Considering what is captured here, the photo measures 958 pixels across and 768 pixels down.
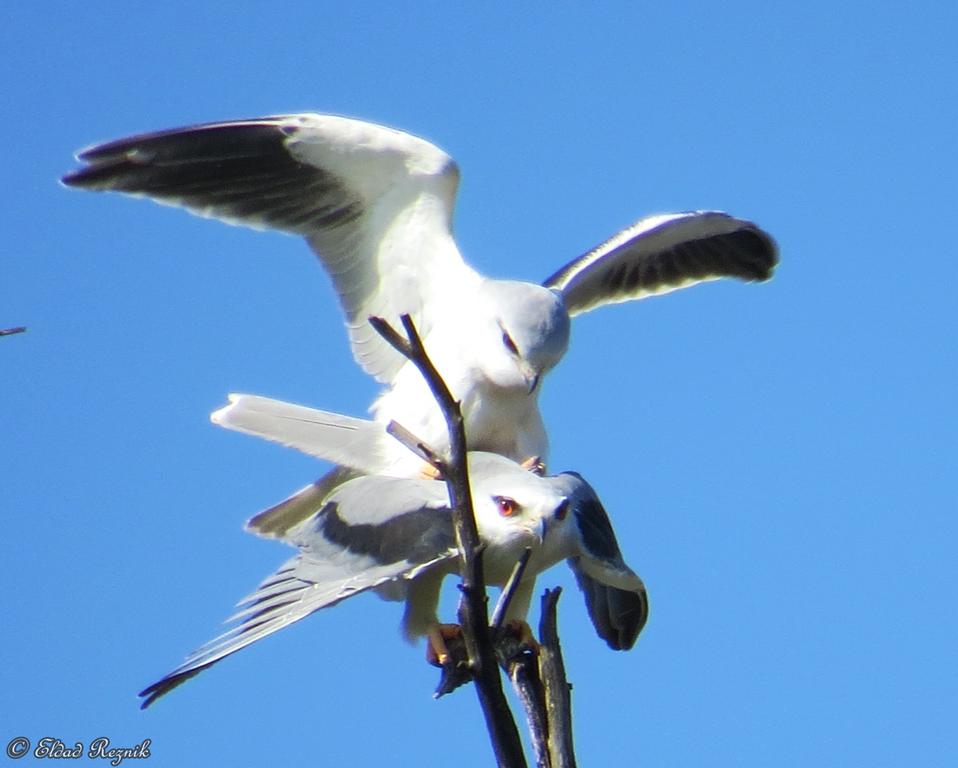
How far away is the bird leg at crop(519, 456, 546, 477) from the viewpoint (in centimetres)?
608

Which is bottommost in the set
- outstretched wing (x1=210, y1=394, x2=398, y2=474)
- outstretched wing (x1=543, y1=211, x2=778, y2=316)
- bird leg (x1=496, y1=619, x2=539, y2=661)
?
bird leg (x1=496, y1=619, x2=539, y2=661)

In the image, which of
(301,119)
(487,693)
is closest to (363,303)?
(301,119)

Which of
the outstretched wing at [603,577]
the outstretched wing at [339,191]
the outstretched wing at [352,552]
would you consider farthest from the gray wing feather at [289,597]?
the outstretched wing at [339,191]

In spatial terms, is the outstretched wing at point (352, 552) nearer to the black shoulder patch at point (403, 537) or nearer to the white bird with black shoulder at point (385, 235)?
the black shoulder patch at point (403, 537)

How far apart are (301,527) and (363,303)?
1.69 meters

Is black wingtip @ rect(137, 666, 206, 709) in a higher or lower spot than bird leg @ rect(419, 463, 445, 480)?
lower

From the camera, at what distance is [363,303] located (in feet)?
22.9

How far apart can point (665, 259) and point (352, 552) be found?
3.51m

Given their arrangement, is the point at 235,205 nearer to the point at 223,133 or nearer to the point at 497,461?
the point at 223,133

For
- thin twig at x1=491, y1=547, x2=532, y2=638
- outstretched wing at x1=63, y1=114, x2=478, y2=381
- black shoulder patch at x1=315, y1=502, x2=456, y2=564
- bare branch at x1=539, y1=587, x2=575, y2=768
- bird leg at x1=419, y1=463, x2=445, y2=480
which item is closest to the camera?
thin twig at x1=491, y1=547, x2=532, y2=638

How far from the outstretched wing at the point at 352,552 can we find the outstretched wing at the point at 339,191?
1478 millimetres

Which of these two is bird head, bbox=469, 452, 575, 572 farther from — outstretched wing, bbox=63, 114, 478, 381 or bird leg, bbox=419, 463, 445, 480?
outstretched wing, bbox=63, 114, 478, 381

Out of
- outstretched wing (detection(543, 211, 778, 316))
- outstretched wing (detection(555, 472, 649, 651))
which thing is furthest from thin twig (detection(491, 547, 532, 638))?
outstretched wing (detection(543, 211, 778, 316))

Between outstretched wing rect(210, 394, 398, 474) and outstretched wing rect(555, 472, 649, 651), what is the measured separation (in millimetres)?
940
